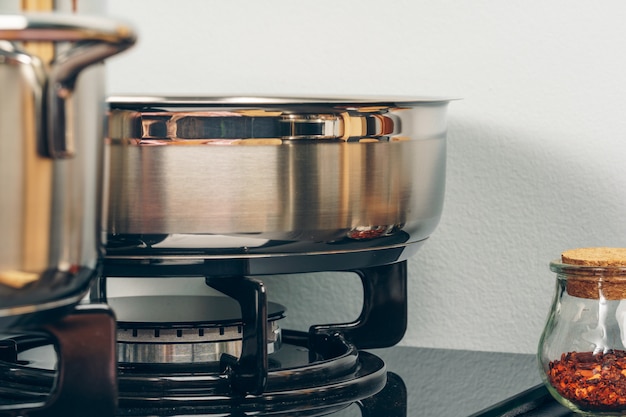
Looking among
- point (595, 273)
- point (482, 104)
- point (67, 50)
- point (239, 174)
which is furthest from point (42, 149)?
point (482, 104)

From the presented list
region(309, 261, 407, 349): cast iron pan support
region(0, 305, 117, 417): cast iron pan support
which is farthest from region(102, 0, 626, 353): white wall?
region(0, 305, 117, 417): cast iron pan support

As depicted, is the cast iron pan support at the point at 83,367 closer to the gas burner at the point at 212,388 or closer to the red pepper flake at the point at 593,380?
the gas burner at the point at 212,388

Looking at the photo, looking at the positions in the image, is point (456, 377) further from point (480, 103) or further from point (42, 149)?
point (42, 149)

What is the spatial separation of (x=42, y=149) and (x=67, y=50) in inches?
1.8

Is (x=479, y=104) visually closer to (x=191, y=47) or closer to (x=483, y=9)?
(x=483, y=9)

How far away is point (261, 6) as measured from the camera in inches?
39.6

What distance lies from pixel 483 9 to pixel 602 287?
333mm

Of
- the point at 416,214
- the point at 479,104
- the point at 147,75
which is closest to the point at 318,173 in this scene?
the point at 416,214

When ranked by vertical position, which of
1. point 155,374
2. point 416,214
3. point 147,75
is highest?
point 147,75

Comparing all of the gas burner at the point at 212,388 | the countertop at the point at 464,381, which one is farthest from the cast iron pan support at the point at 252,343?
the countertop at the point at 464,381

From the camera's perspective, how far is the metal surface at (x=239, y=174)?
2.06 feet

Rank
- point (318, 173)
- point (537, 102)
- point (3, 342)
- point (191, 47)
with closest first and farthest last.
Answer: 1. point (318, 173)
2. point (3, 342)
3. point (537, 102)
4. point (191, 47)

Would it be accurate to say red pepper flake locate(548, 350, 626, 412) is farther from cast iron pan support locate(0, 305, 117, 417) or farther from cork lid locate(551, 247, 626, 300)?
cast iron pan support locate(0, 305, 117, 417)

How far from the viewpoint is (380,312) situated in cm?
84
